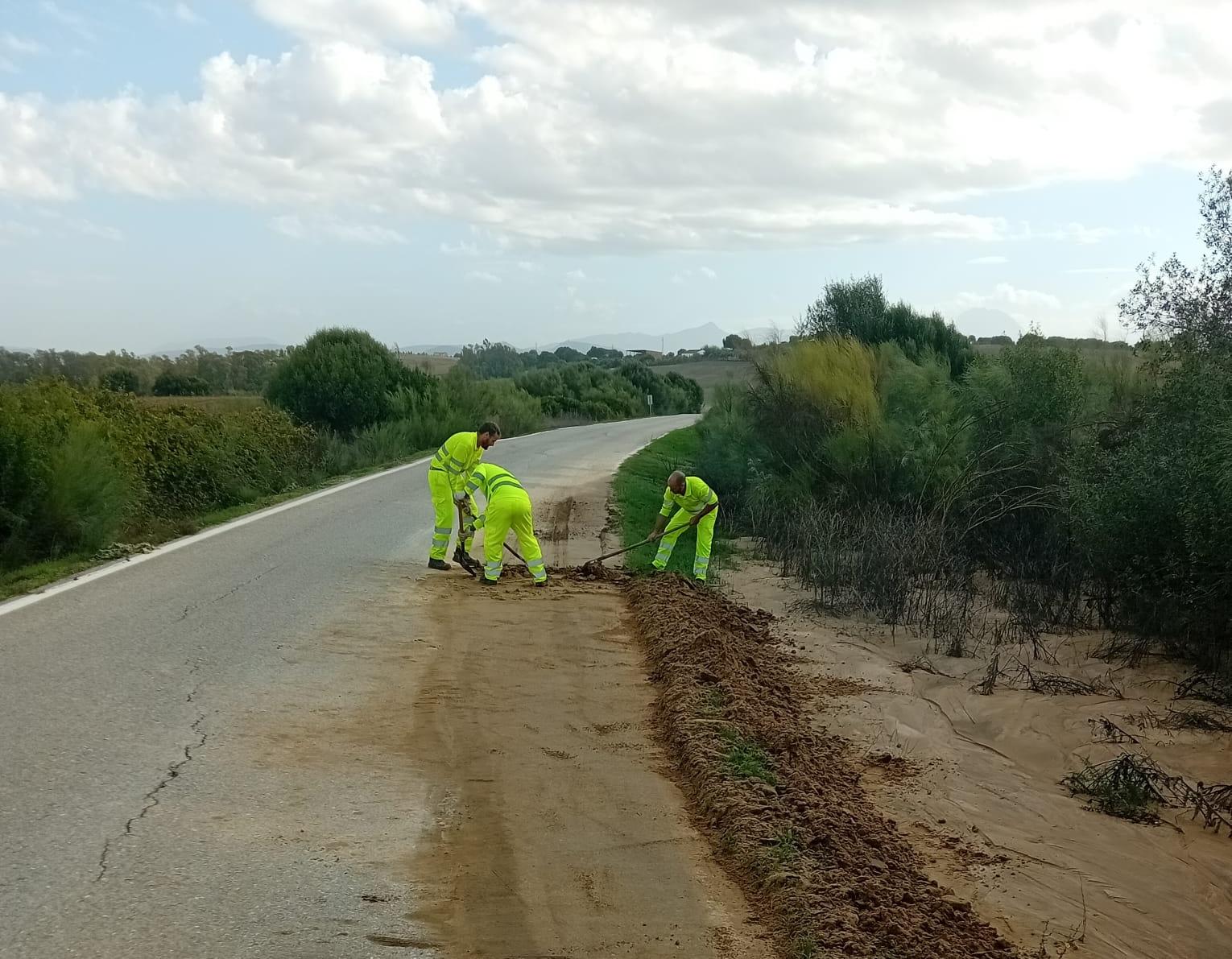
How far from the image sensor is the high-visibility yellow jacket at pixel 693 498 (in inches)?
540

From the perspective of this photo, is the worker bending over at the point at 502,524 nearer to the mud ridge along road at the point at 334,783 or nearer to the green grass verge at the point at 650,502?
the mud ridge along road at the point at 334,783

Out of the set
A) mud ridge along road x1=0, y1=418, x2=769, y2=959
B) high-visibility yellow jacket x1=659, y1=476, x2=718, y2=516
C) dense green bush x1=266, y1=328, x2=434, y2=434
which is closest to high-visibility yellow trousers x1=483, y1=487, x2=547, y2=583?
mud ridge along road x1=0, y1=418, x2=769, y2=959

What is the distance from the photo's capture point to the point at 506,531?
12.6m

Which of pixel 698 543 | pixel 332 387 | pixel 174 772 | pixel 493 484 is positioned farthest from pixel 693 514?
pixel 332 387

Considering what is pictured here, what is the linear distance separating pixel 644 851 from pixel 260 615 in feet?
18.7

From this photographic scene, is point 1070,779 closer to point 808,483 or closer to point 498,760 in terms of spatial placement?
point 498,760

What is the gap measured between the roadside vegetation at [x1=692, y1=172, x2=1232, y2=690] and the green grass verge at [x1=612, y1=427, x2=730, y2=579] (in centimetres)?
95

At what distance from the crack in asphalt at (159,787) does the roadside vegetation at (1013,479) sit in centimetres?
734

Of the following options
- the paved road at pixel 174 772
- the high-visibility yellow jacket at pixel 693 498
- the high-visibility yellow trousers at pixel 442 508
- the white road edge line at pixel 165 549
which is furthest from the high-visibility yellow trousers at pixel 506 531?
the white road edge line at pixel 165 549

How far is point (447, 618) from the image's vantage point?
1065 centimetres

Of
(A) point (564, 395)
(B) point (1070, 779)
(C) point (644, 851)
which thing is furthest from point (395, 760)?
(A) point (564, 395)

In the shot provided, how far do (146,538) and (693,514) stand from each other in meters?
6.96

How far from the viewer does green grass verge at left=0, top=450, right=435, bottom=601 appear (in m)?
11.4

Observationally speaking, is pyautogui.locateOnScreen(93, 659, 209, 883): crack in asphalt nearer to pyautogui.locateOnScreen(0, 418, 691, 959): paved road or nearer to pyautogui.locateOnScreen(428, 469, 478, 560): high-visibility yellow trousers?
pyautogui.locateOnScreen(0, 418, 691, 959): paved road
